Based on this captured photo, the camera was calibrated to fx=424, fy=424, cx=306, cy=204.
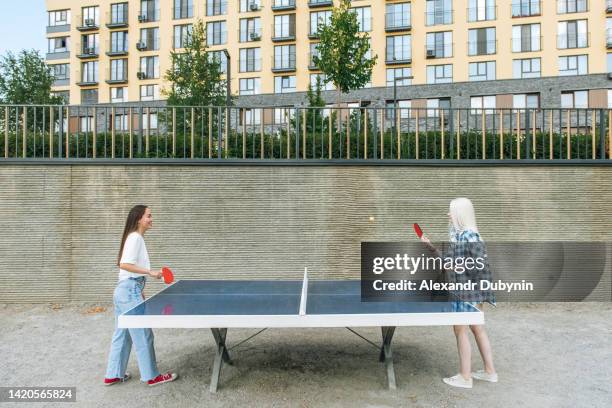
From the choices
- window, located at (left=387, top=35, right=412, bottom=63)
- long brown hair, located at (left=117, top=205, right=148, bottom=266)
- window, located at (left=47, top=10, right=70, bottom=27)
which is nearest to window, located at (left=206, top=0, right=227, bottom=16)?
window, located at (left=387, top=35, right=412, bottom=63)

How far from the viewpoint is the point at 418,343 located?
5.30 m

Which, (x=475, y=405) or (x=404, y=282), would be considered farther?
(x=404, y=282)

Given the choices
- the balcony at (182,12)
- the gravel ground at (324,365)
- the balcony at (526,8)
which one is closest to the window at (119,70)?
the balcony at (182,12)

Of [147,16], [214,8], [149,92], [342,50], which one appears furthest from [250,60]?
[342,50]

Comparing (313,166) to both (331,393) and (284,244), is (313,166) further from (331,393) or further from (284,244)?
(331,393)

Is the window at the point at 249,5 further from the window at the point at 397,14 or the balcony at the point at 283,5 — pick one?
the window at the point at 397,14

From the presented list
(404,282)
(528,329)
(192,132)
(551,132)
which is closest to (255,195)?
(192,132)

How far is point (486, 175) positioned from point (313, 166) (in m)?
3.08

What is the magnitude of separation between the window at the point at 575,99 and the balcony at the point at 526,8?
6681 millimetres

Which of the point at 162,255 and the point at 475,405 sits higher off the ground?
the point at 162,255

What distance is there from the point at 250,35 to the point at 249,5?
2552 millimetres

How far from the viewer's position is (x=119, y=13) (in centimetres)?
4025

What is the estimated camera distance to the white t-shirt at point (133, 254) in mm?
3852

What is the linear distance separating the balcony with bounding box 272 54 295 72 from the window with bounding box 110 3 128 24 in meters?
15.7
